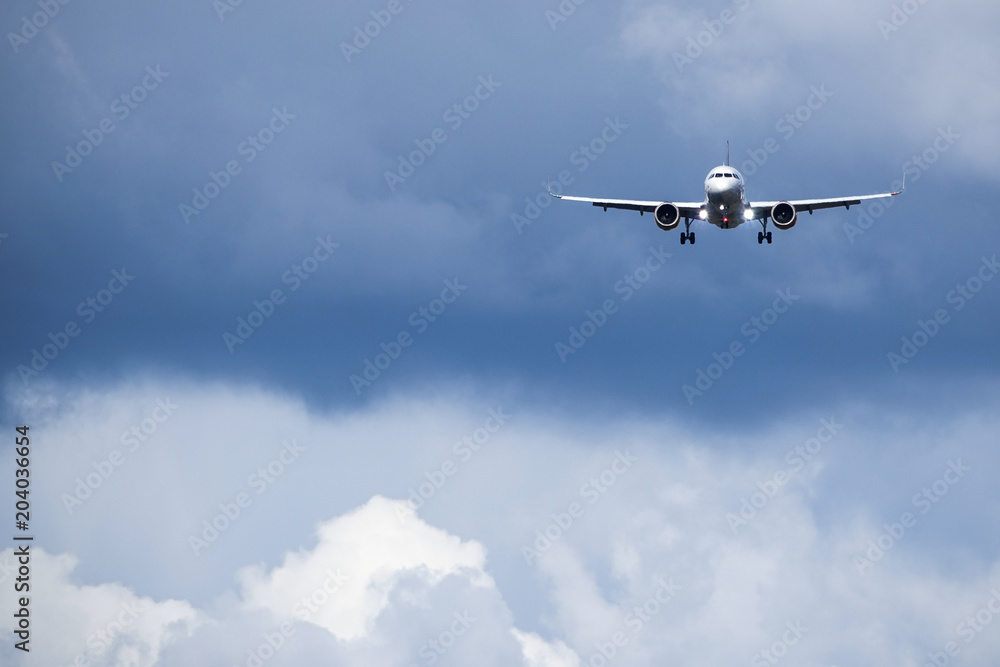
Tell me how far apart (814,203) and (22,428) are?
267 feet

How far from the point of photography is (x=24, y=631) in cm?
19575

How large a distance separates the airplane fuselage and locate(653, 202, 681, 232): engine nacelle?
295 cm

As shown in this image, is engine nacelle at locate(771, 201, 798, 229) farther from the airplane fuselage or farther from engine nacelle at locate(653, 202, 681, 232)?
engine nacelle at locate(653, 202, 681, 232)

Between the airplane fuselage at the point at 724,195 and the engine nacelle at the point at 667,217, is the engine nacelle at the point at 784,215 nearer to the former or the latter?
the airplane fuselage at the point at 724,195

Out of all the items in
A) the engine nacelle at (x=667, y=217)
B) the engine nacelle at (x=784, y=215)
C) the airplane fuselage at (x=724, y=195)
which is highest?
the engine nacelle at (x=784, y=215)

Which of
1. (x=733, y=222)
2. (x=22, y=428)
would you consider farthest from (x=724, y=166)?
(x=22, y=428)

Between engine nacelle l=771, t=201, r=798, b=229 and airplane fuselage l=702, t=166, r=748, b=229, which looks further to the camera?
engine nacelle l=771, t=201, r=798, b=229

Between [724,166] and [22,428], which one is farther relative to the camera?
[22,428]

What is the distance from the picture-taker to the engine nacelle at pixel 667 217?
18112 cm

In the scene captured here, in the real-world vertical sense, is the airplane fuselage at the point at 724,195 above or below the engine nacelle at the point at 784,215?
below

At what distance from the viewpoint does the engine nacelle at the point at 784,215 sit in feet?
589

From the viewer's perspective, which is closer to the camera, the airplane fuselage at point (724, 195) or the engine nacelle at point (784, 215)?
the airplane fuselage at point (724, 195)

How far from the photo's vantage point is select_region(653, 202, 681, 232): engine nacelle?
594ft

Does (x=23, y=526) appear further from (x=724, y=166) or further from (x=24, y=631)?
(x=724, y=166)
